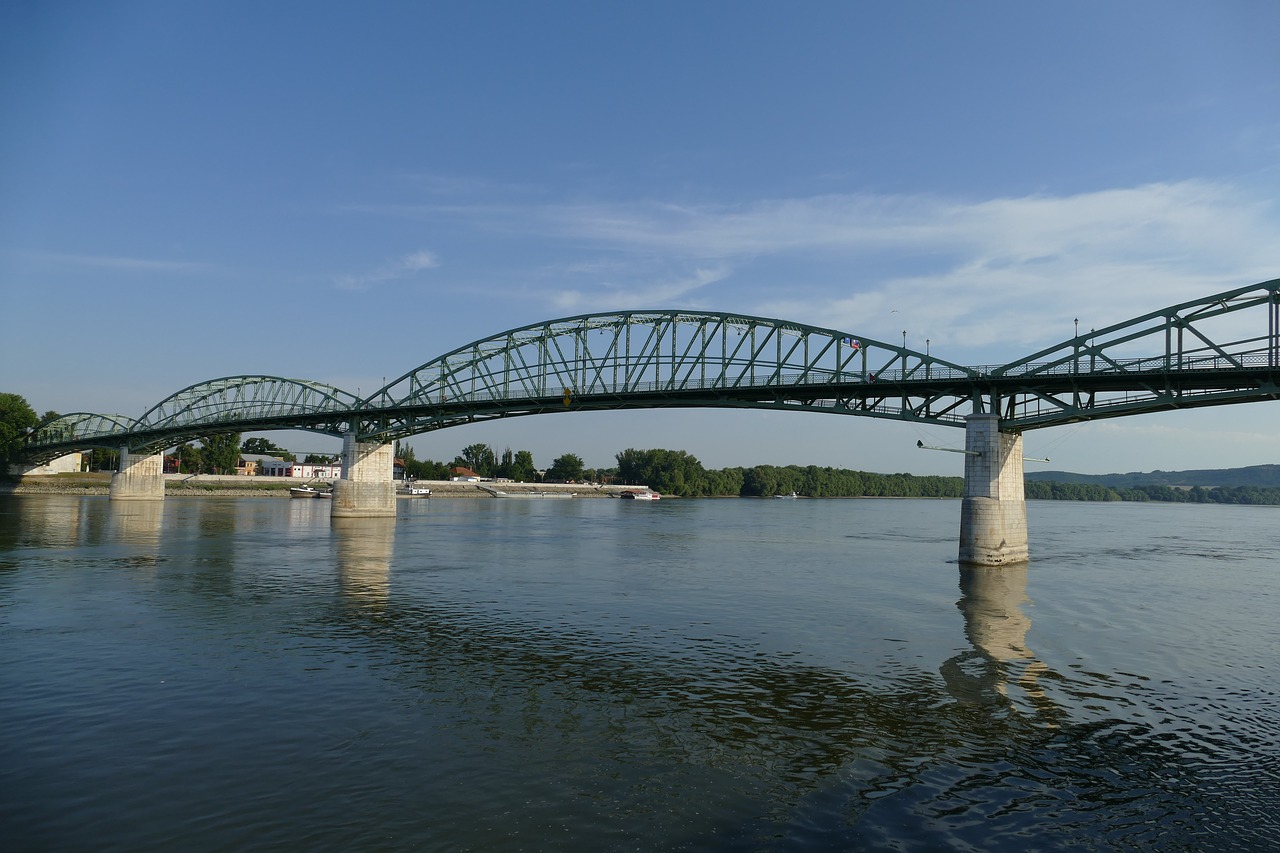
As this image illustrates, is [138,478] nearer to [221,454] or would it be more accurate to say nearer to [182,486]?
[182,486]

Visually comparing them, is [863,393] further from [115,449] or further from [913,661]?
[115,449]

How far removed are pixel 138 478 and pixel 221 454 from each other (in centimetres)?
4887

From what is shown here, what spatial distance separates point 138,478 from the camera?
11956cm

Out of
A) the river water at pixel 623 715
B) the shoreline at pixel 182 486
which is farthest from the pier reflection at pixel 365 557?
the shoreline at pixel 182 486

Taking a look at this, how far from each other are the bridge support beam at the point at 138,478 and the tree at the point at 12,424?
65.1 feet

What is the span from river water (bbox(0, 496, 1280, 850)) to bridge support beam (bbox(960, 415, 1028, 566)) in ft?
32.6

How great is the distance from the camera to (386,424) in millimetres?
92188

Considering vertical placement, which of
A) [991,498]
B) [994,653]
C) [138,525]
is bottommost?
[138,525]

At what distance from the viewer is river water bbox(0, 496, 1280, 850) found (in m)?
11.0

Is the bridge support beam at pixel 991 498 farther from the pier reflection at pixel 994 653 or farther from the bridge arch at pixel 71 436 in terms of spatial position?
the bridge arch at pixel 71 436

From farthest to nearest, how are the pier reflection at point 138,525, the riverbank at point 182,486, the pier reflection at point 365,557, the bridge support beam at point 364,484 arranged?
the riverbank at point 182,486 < the bridge support beam at point 364,484 < the pier reflection at point 138,525 < the pier reflection at point 365,557

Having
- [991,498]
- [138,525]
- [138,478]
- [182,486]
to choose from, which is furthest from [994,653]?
[182,486]

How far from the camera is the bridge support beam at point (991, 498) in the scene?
4634 centimetres

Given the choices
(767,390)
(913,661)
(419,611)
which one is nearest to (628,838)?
(913,661)
